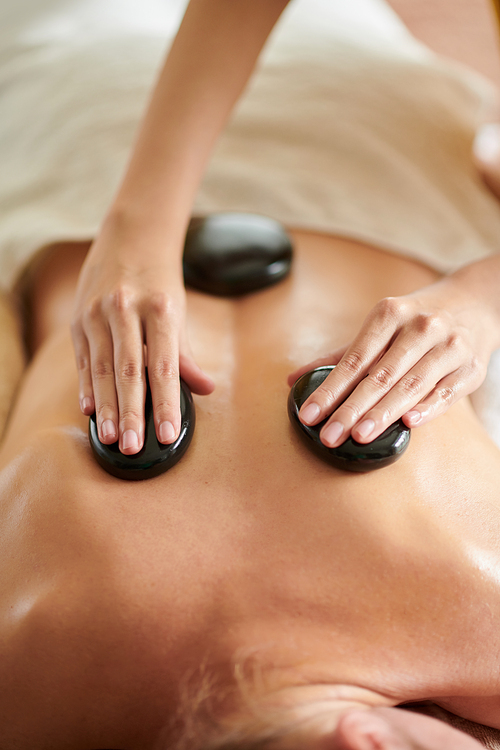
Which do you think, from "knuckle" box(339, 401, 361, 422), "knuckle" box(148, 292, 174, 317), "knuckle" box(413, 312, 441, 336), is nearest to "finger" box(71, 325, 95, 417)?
"knuckle" box(148, 292, 174, 317)

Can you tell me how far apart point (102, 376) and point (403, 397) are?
40cm

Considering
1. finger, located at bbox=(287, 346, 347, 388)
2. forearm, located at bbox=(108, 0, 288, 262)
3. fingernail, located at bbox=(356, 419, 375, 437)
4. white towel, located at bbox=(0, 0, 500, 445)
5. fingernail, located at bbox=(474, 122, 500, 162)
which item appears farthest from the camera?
fingernail, located at bbox=(474, 122, 500, 162)

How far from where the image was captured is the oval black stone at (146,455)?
2.39 feet

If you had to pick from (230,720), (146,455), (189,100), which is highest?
(189,100)

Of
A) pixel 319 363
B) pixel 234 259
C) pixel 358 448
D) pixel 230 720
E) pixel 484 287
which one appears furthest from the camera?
pixel 234 259

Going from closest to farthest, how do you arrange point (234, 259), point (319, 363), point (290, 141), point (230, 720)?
point (230, 720) → point (319, 363) → point (234, 259) → point (290, 141)

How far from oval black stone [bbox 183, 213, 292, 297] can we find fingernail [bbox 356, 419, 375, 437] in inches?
16.6

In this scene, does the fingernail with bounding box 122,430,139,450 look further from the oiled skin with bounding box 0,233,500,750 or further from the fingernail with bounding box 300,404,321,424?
the fingernail with bounding box 300,404,321,424

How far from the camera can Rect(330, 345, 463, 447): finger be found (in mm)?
722

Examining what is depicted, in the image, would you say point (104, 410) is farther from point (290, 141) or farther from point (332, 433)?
point (290, 141)

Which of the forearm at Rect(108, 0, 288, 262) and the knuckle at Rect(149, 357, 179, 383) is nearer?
the knuckle at Rect(149, 357, 179, 383)

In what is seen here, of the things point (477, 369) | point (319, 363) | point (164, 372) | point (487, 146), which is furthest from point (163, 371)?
point (487, 146)

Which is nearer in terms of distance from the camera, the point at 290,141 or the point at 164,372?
the point at 164,372

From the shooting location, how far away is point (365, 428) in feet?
2.35
